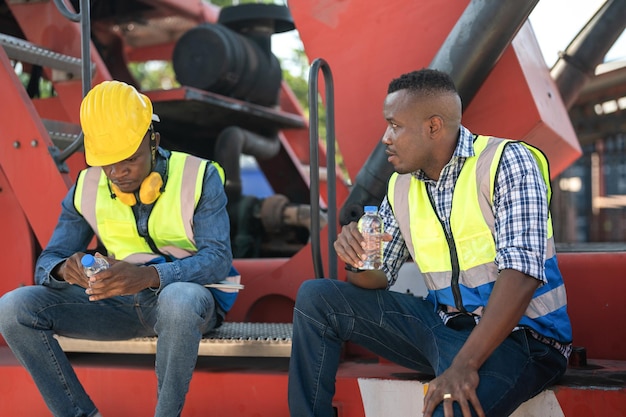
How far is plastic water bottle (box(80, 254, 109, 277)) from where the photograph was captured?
2.63 metres

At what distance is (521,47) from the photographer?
3.33 m

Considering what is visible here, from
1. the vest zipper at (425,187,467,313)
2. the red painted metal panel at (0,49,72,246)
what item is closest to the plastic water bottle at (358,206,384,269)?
the vest zipper at (425,187,467,313)

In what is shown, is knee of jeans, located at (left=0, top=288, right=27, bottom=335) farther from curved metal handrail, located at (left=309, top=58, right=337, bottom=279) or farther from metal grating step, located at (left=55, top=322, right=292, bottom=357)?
curved metal handrail, located at (left=309, top=58, right=337, bottom=279)

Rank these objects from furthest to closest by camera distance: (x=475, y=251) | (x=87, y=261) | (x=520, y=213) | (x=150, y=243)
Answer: (x=150, y=243)
(x=87, y=261)
(x=475, y=251)
(x=520, y=213)

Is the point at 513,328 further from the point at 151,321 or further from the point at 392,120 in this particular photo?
the point at 151,321

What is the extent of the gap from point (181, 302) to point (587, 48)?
2496 millimetres

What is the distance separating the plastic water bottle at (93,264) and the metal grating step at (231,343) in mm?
458

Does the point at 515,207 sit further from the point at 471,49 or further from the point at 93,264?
the point at 93,264

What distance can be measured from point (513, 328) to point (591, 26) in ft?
7.38

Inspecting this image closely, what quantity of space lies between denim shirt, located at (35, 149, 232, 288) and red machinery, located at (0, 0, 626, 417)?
399mm

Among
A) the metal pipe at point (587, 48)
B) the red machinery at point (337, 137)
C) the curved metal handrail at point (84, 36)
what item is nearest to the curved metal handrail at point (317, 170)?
the red machinery at point (337, 137)

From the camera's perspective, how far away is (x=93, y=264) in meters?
2.65

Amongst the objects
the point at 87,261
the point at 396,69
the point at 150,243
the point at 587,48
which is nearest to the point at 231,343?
the point at 150,243

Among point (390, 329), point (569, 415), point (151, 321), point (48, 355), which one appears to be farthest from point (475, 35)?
point (48, 355)
